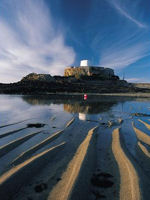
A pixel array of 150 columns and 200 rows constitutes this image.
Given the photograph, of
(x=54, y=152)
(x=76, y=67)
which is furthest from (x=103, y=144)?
(x=76, y=67)

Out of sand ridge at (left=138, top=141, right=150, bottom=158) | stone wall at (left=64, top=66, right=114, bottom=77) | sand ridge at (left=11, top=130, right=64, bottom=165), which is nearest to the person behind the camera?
sand ridge at (left=11, top=130, right=64, bottom=165)

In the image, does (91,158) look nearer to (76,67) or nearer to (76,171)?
(76,171)

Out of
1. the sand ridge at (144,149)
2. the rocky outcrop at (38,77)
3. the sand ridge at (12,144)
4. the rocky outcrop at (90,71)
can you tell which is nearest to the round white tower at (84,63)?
the rocky outcrop at (90,71)

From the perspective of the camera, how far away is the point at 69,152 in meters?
5.65

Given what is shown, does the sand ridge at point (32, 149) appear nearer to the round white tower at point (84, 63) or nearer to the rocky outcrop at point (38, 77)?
the rocky outcrop at point (38, 77)

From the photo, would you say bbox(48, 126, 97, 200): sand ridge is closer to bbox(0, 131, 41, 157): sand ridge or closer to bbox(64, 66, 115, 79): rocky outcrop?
bbox(0, 131, 41, 157): sand ridge

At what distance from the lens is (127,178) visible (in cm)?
385

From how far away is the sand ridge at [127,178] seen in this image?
10.5 feet

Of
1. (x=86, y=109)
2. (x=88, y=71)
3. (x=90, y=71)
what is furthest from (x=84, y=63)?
(x=86, y=109)

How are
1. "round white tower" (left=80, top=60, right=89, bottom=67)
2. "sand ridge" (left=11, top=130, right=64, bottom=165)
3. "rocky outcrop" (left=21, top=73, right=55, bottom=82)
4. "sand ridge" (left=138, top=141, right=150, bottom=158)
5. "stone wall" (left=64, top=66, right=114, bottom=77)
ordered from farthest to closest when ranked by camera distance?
"round white tower" (left=80, top=60, right=89, bottom=67) → "stone wall" (left=64, top=66, right=114, bottom=77) → "rocky outcrop" (left=21, top=73, right=55, bottom=82) → "sand ridge" (left=138, top=141, right=150, bottom=158) → "sand ridge" (left=11, top=130, right=64, bottom=165)

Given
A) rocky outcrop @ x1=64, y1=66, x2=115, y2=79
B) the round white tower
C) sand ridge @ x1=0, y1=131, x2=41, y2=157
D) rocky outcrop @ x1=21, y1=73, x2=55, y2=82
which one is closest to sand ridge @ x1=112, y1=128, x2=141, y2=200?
sand ridge @ x1=0, y1=131, x2=41, y2=157

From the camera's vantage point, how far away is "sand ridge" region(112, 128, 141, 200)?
3205 millimetres

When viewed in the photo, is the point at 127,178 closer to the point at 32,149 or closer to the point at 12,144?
the point at 32,149

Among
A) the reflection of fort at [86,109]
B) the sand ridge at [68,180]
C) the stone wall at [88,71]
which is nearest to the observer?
the sand ridge at [68,180]
